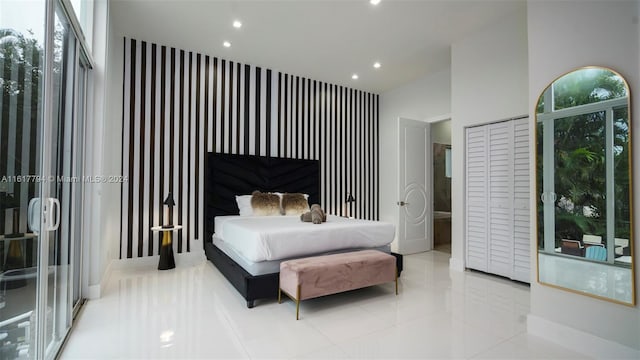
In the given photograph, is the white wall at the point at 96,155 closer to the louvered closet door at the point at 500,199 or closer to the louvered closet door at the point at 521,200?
the louvered closet door at the point at 500,199

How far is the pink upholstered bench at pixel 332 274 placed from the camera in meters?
2.50

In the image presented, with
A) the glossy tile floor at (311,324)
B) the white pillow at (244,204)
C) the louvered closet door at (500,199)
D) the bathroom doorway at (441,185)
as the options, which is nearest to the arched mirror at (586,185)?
the glossy tile floor at (311,324)

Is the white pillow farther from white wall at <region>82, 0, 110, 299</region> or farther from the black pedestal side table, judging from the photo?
white wall at <region>82, 0, 110, 299</region>

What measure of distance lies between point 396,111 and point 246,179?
3293 millimetres

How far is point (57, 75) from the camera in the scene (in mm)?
1920

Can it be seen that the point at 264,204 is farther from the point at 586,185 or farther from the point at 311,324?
the point at 586,185

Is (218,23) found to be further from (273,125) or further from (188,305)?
(188,305)

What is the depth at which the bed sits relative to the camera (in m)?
2.75

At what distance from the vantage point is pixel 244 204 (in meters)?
4.46

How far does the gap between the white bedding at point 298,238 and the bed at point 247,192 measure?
0.03 meters

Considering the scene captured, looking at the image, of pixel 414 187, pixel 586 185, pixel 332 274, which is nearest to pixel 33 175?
pixel 332 274

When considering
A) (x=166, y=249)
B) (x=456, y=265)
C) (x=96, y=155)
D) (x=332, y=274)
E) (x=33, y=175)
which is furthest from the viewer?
(x=456, y=265)

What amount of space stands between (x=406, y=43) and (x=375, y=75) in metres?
1.20

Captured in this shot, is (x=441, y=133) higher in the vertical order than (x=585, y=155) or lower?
higher
